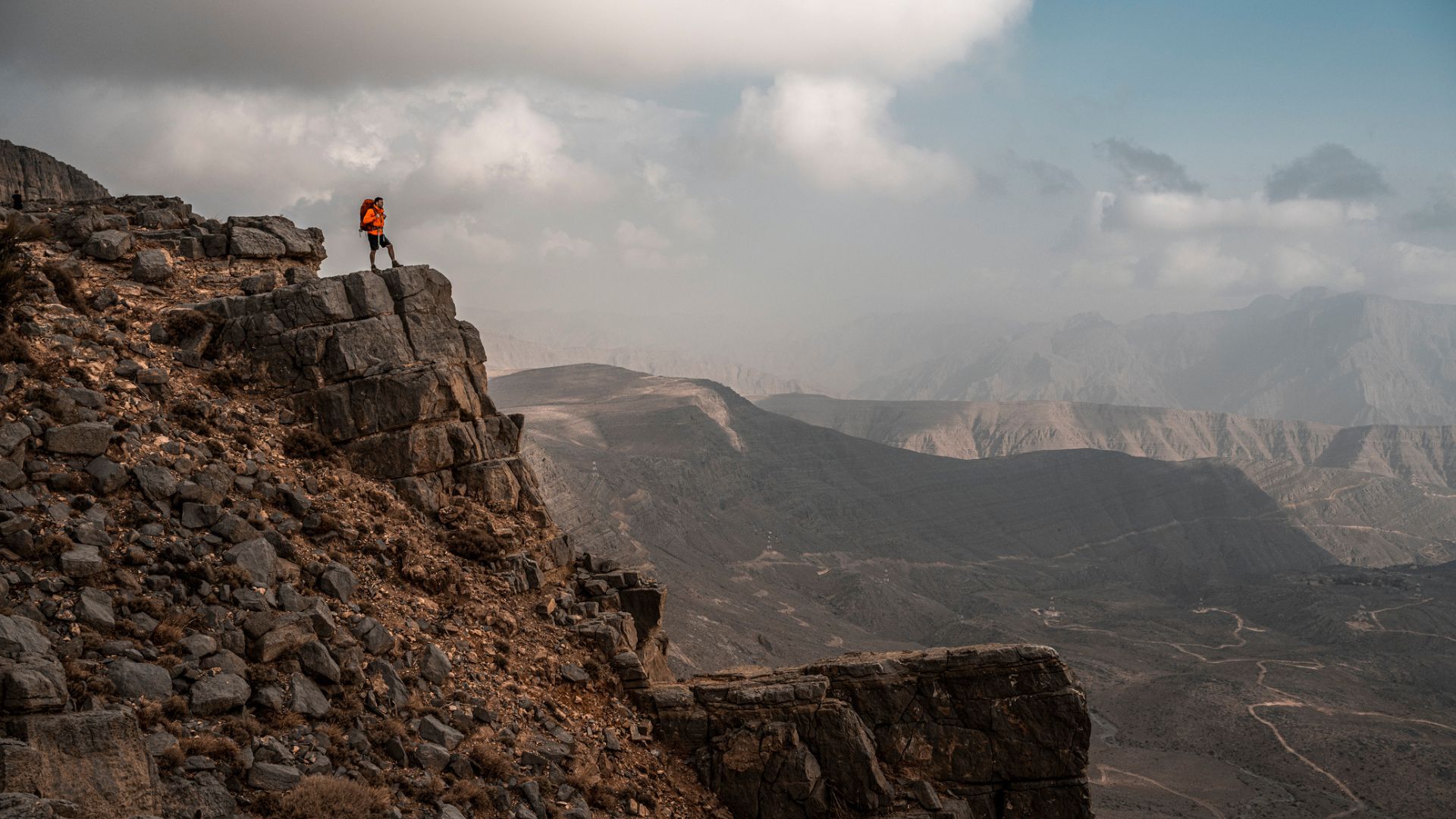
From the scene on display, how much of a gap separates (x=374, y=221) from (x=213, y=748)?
45.8 feet

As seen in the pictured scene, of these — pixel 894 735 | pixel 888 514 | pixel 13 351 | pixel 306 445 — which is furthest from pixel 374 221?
pixel 888 514

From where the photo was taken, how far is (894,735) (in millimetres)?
18688

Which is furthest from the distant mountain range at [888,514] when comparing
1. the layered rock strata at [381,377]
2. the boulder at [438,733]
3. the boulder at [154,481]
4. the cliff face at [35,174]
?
the boulder at [154,481]

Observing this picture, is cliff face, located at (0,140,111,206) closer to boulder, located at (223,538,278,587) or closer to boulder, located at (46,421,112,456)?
boulder, located at (46,421,112,456)

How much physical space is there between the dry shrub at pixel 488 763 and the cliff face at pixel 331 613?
4 centimetres

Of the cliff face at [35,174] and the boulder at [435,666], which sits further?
the cliff face at [35,174]

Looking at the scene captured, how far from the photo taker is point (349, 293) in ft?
64.3

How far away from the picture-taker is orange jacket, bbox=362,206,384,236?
2184cm

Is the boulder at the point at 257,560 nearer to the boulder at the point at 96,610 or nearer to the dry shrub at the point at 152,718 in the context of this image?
the boulder at the point at 96,610

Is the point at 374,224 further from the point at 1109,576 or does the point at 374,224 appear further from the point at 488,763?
the point at 1109,576

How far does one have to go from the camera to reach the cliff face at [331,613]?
11445 millimetres

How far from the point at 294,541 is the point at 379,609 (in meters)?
1.87

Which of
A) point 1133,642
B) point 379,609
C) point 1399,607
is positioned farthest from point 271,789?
point 1399,607

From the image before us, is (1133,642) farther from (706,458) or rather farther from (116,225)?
(116,225)
